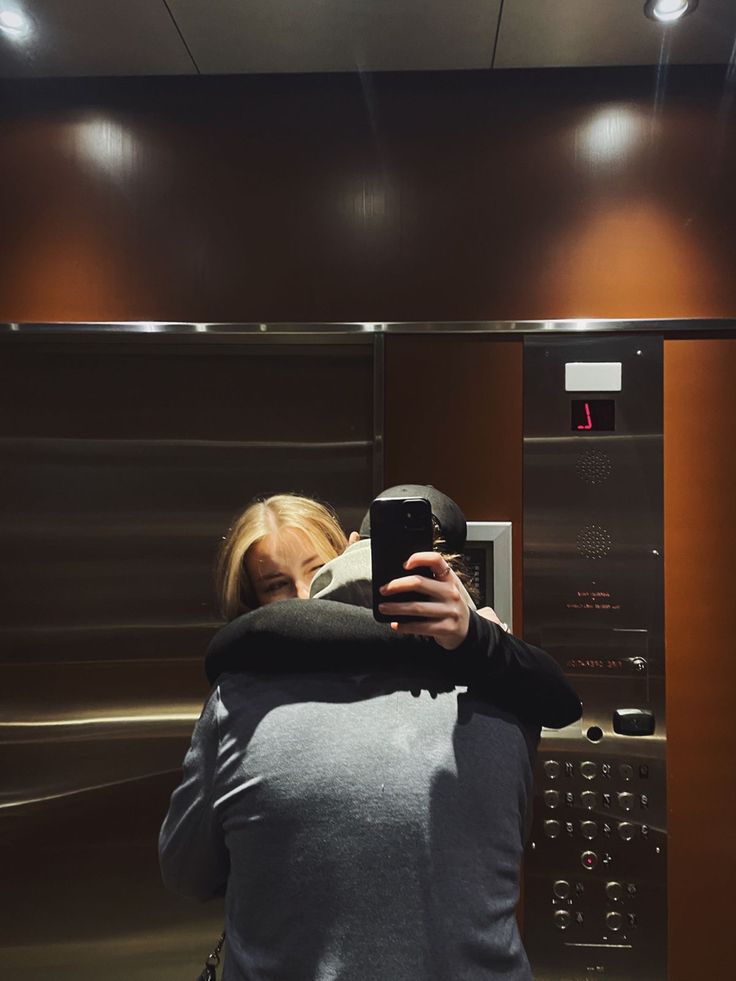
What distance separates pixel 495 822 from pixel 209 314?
4.96ft

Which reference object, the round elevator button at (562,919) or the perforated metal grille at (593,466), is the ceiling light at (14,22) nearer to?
the perforated metal grille at (593,466)

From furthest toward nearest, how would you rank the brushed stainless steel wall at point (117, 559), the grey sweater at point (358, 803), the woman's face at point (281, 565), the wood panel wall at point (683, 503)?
the brushed stainless steel wall at point (117, 559) < the wood panel wall at point (683, 503) < the woman's face at point (281, 565) < the grey sweater at point (358, 803)

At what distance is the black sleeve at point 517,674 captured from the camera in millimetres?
896

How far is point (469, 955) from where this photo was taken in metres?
0.85

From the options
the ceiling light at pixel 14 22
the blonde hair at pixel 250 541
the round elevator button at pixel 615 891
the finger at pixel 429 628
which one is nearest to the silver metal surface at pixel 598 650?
A: the round elevator button at pixel 615 891

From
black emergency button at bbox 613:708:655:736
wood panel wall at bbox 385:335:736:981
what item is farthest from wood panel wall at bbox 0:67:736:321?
black emergency button at bbox 613:708:655:736

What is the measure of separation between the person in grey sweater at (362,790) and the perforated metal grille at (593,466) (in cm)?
106

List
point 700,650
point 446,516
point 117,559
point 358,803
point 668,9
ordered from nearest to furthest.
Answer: point 358,803, point 446,516, point 668,9, point 700,650, point 117,559

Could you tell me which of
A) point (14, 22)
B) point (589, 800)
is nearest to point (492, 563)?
point (589, 800)

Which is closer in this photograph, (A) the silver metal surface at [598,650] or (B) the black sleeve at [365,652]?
(B) the black sleeve at [365,652]

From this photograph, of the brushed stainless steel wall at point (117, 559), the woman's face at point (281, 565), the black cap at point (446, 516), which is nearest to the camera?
the black cap at point (446, 516)

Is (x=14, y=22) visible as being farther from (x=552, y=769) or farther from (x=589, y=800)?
(x=589, y=800)

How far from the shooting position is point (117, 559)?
2053 millimetres

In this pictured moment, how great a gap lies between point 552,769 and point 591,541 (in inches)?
23.0
